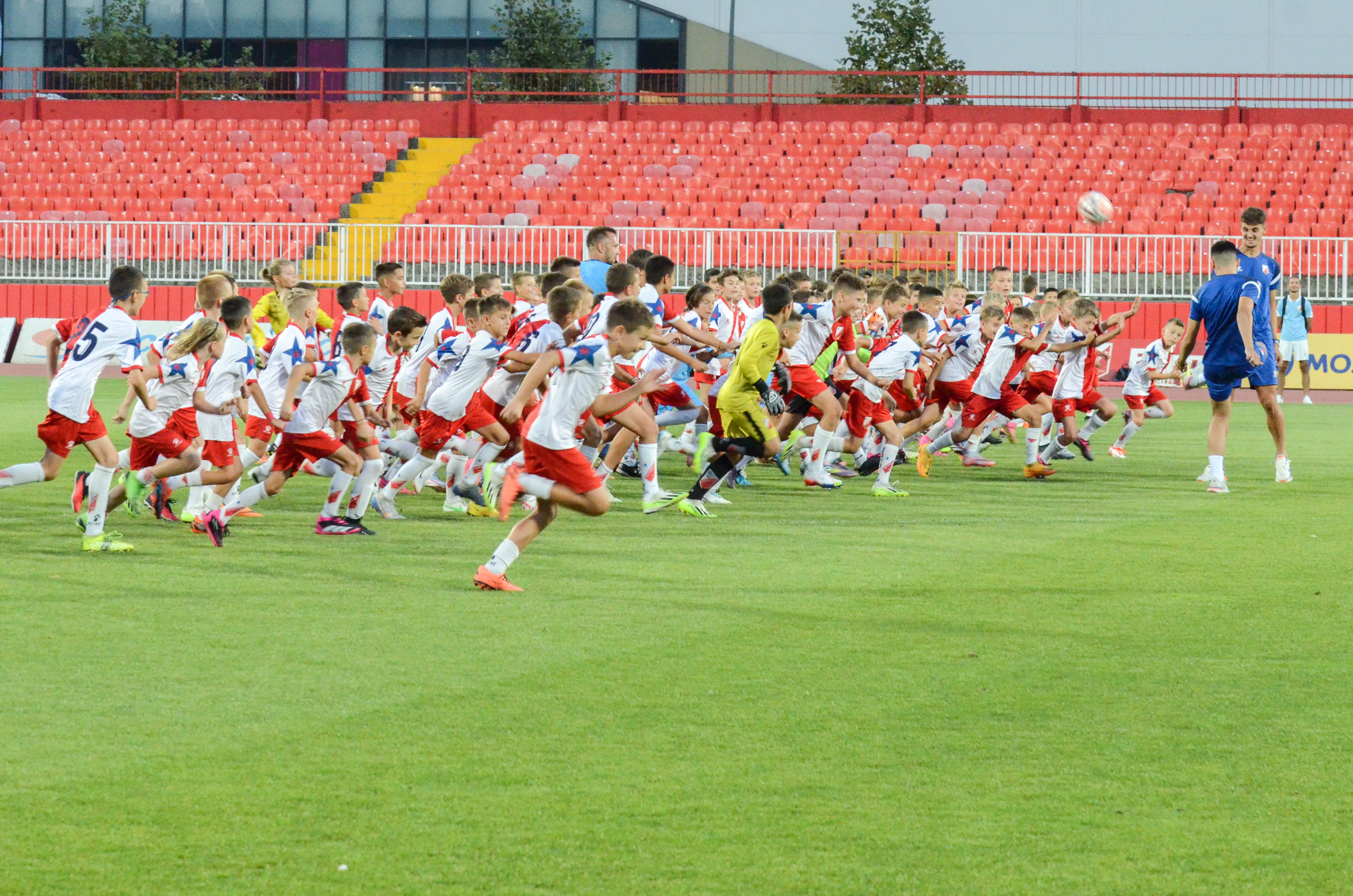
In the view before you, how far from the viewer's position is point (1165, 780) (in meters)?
5.04

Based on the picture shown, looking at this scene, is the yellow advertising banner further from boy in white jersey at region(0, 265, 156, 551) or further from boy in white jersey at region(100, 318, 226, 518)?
boy in white jersey at region(0, 265, 156, 551)

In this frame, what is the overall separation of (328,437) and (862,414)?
538 centimetres

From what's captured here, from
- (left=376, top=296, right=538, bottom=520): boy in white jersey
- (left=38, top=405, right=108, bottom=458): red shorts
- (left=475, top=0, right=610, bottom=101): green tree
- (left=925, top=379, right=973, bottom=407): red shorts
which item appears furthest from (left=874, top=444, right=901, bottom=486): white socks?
(left=475, top=0, right=610, bottom=101): green tree

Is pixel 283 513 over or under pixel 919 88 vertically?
under

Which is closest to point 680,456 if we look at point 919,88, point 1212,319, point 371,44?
point 1212,319

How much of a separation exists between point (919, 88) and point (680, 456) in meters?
21.4

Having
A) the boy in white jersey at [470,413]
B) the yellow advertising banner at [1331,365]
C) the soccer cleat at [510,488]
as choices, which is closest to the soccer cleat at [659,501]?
the boy in white jersey at [470,413]

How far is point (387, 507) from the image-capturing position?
11.4 m

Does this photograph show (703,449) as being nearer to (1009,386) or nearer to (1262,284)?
(1009,386)

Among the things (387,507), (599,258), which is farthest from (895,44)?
(387,507)

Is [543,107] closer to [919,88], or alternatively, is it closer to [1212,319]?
[919,88]

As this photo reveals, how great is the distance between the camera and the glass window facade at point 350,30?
4728 cm

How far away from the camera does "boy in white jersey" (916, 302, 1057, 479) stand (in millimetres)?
14453

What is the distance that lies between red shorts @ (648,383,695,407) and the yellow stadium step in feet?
57.6
